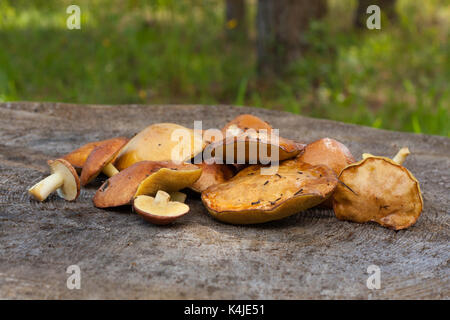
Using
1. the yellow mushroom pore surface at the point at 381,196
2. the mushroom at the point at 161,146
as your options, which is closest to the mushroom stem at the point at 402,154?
the yellow mushroom pore surface at the point at 381,196

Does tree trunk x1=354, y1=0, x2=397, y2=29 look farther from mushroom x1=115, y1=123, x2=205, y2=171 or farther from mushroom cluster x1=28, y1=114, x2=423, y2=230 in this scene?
mushroom x1=115, y1=123, x2=205, y2=171

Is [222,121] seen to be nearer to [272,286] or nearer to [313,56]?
[272,286]

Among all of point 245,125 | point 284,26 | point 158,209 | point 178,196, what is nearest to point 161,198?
point 158,209

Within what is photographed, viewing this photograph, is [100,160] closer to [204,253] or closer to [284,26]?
[204,253]

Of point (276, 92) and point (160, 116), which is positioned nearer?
point (160, 116)

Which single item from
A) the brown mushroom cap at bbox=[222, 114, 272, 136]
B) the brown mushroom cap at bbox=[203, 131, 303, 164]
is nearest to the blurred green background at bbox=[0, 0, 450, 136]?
the brown mushroom cap at bbox=[222, 114, 272, 136]
